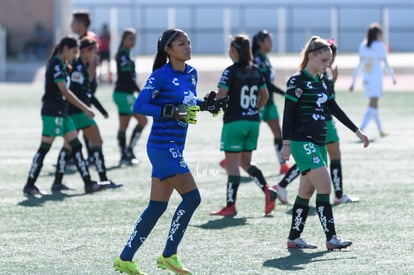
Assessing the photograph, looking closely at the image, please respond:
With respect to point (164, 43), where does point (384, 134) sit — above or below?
below

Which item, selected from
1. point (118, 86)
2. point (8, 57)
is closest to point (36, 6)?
point (8, 57)

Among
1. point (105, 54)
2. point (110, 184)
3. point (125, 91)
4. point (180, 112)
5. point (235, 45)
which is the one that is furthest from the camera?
point (105, 54)

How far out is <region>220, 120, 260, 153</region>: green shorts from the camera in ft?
41.1

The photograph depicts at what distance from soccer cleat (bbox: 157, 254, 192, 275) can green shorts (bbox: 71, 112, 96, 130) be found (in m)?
6.11

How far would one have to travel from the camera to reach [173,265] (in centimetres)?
905

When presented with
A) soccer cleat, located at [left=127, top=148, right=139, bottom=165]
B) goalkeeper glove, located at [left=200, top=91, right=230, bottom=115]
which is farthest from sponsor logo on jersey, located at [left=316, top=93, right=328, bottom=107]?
soccer cleat, located at [left=127, top=148, right=139, bottom=165]

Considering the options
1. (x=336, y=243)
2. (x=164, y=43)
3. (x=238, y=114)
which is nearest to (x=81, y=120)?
(x=238, y=114)

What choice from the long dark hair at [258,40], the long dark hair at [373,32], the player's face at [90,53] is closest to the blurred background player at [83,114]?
the player's face at [90,53]

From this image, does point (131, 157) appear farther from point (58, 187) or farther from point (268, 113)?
point (58, 187)

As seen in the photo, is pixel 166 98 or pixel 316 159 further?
pixel 316 159

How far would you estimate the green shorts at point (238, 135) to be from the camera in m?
12.5

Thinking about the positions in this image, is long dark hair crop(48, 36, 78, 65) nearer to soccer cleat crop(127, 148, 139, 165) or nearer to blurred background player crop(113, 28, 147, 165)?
blurred background player crop(113, 28, 147, 165)

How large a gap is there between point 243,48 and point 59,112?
2825 millimetres

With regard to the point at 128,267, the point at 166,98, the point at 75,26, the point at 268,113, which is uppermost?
the point at 75,26
